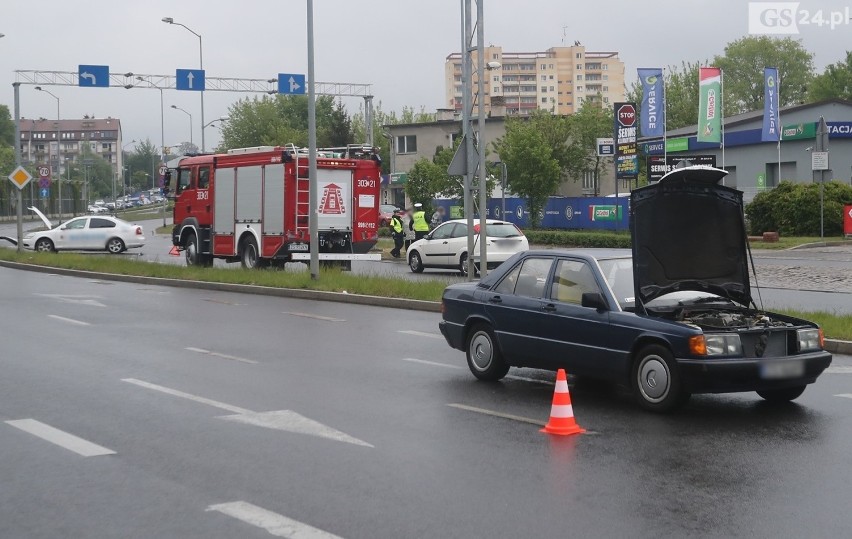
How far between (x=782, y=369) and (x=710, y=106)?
137ft

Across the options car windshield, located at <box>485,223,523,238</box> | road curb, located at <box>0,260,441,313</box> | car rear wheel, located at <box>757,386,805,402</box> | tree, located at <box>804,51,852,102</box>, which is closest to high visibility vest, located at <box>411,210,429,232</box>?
car windshield, located at <box>485,223,523,238</box>

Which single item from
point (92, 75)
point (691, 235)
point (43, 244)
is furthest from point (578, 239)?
point (691, 235)

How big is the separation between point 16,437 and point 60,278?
21565mm

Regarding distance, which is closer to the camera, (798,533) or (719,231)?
(798,533)

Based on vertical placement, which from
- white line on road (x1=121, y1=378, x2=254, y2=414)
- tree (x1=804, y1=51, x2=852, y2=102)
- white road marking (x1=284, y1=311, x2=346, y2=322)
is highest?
tree (x1=804, y1=51, x2=852, y2=102)

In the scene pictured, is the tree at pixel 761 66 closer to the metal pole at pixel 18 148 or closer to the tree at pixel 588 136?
the tree at pixel 588 136

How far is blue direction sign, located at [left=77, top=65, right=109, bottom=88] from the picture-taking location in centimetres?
4816

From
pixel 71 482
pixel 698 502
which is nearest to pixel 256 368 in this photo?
pixel 71 482

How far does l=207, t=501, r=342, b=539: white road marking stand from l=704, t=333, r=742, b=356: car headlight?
14.4 ft

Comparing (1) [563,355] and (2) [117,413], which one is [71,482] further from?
(1) [563,355]

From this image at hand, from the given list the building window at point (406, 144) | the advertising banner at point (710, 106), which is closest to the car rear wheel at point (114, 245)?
the advertising banner at point (710, 106)

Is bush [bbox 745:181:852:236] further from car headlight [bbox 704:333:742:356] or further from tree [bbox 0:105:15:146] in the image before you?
tree [bbox 0:105:15:146]

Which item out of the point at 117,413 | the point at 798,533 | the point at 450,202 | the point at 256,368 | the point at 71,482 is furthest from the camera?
the point at 450,202

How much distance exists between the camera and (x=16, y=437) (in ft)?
28.4
